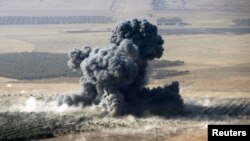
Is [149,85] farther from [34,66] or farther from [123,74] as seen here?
[34,66]

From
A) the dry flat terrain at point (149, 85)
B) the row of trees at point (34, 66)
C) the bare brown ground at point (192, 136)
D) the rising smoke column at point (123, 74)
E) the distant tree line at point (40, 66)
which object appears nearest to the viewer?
the bare brown ground at point (192, 136)

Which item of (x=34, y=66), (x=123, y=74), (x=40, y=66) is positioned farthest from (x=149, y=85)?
(x=34, y=66)

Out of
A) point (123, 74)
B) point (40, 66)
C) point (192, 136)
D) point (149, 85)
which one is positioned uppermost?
point (123, 74)

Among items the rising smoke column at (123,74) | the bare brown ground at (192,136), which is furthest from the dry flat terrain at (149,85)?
the rising smoke column at (123,74)

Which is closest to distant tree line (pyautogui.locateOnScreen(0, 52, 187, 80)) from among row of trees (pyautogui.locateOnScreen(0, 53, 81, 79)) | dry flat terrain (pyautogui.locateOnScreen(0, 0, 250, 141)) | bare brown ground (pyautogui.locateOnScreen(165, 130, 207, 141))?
row of trees (pyautogui.locateOnScreen(0, 53, 81, 79))

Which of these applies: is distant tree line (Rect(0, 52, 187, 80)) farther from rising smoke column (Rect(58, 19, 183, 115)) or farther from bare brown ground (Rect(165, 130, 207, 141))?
bare brown ground (Rect(165, 130, 207, 141))

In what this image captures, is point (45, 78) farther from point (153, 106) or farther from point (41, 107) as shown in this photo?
point (153, 106)

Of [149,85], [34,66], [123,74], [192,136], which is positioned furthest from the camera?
[34,66]

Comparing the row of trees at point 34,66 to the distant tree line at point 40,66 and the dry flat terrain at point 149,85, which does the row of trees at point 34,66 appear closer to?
the distant tree line at point 40,66
